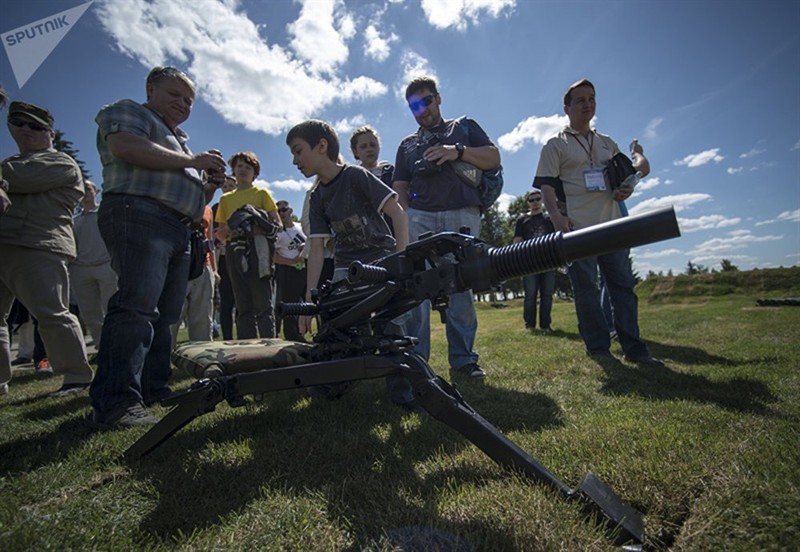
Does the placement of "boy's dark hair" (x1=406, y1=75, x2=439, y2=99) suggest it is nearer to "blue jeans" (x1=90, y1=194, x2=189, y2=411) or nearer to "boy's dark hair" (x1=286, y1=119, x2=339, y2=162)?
"boy's dark hair" (x1=286, y1=119, x2=339, y2=162)

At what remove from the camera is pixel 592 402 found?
266 centimetres

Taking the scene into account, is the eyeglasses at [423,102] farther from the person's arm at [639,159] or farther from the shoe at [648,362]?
the shoe at [648,362]

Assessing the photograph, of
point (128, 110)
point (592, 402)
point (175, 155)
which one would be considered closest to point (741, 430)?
point (592, 402)

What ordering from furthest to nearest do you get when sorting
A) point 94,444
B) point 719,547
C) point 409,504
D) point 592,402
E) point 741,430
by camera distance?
point 592,402 < point 94,444 < point 741,430 < point 409,504 < point 719,547

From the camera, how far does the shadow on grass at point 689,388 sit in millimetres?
2404

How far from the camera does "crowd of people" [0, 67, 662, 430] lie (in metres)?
2.72

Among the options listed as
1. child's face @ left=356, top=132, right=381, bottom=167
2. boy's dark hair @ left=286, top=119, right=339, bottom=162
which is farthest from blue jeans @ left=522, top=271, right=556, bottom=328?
boy's dark hair @ left=286, top=119, right=339, bottom=162

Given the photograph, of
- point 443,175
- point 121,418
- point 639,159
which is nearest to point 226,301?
point 121,418

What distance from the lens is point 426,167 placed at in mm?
3824

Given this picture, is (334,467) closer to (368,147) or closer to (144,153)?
(144,153)

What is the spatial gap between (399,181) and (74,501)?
3629mm

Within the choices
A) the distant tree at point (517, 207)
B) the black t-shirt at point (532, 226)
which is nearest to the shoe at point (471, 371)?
the black t-shirt at point (532, 226)

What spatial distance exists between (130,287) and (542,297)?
23.0ft

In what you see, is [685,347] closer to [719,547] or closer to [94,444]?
[719,547]
